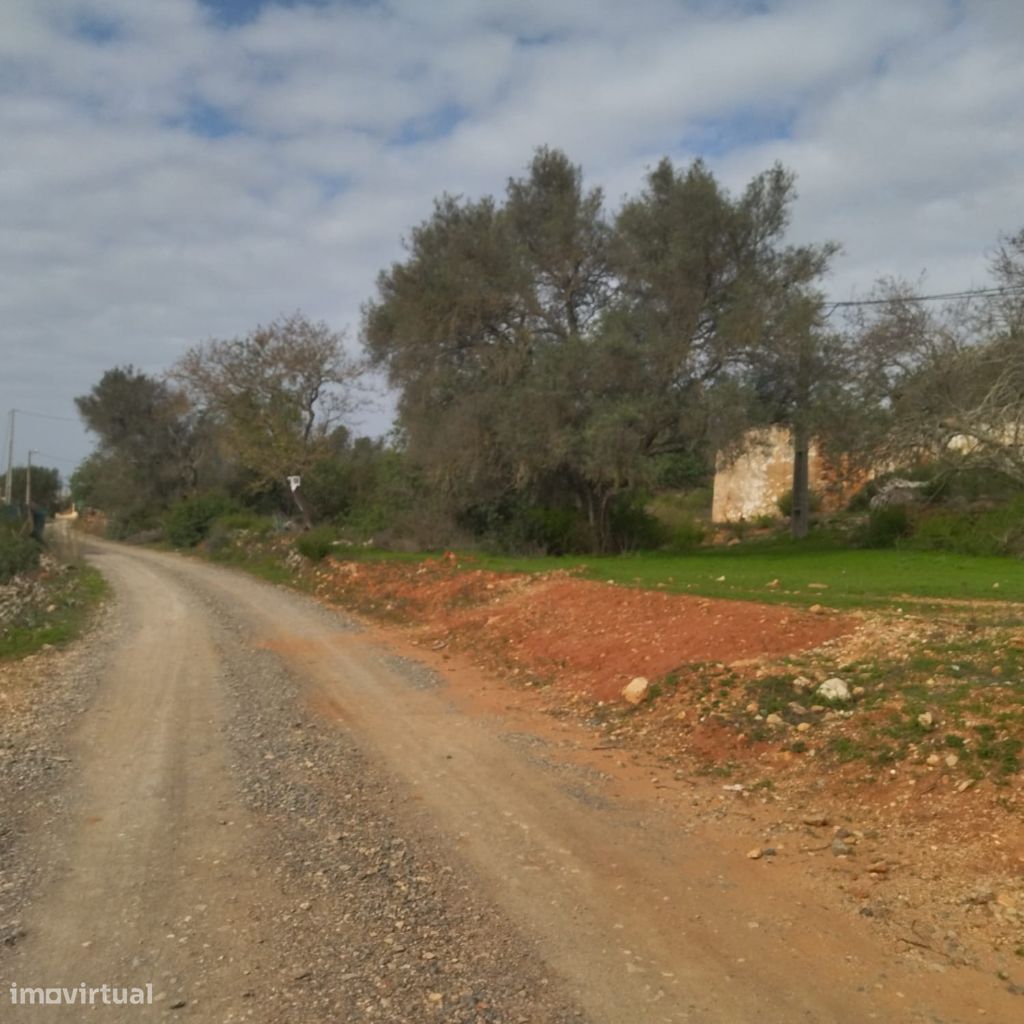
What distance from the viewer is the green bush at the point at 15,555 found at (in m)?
26.2

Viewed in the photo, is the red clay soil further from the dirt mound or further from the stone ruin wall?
the stone ruin wall

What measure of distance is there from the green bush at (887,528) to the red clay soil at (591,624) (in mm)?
12534

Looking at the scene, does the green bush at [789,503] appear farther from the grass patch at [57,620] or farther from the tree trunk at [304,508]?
the grass patch at [57,620]

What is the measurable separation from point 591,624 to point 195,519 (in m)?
33.6

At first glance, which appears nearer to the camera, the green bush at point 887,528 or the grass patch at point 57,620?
the grass patch at point 57,620

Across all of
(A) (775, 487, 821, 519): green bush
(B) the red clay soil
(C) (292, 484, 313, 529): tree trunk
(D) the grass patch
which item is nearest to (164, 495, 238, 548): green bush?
(C) (292, 484, 313, 529): tree trunk

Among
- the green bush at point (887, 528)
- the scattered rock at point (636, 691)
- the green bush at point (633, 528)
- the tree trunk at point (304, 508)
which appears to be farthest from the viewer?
the tree trunk at point (304, 508)

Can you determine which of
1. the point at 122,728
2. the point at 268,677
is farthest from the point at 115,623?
the point at 122,728

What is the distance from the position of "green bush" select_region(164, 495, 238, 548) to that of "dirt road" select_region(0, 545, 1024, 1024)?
35211 millimetres

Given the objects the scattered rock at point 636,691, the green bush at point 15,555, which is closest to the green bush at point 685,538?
the green bush at point 15,555

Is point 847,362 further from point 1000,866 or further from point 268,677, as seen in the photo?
point 1000,866

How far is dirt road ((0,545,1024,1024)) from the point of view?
4223 millimetres

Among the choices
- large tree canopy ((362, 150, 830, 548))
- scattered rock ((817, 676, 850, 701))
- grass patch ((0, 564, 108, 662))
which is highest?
large tree canopy ((362, 150, 830, 548))

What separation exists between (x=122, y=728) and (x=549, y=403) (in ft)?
54.7
